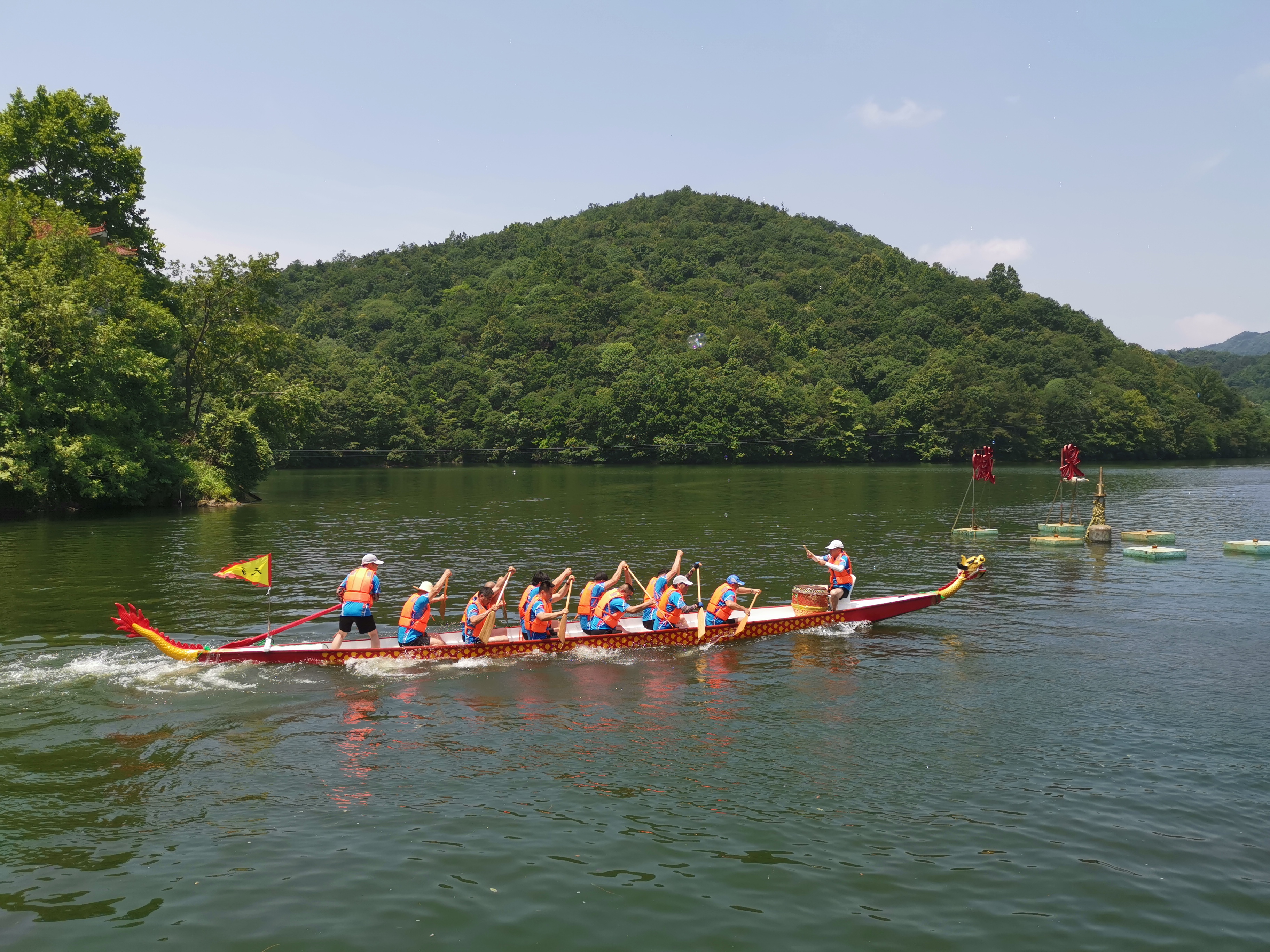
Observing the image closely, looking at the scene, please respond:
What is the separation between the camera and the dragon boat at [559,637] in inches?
722

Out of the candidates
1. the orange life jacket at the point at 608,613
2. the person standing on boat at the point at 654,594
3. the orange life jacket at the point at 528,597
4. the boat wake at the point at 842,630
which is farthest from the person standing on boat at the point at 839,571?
the orange life jacket at the point at 528,597

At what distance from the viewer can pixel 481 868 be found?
34.6ft

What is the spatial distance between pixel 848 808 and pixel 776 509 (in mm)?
44149

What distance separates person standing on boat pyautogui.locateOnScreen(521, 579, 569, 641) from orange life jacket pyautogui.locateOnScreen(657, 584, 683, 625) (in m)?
2.41

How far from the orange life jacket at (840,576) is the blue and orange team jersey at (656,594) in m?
4.61

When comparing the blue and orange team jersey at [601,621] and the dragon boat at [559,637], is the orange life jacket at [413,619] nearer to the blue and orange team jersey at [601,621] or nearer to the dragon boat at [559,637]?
the dragon boat at [559,637]

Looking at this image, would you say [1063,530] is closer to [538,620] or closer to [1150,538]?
[1150,538]

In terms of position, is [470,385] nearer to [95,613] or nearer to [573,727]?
[95,613]

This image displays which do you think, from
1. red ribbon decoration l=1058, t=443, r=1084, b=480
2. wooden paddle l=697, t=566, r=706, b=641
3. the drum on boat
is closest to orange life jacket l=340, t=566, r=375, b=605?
wooden paddle l=697, t=566, r=706, b=641

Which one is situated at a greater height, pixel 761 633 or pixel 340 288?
pixel 340 288

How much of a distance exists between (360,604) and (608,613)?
5467 mm

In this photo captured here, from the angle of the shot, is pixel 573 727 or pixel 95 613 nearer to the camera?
pixel 573 727

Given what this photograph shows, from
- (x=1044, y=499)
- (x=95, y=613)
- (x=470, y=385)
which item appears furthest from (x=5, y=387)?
(x=470, y=385)

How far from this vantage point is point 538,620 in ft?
65.9
